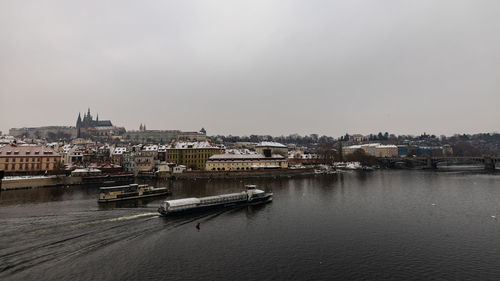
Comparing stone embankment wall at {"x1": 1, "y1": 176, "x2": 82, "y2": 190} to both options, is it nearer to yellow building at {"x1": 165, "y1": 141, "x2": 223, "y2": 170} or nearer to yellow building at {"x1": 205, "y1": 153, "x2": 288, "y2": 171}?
yellow building at {"x1": 165, "y1": 141, "x2": 223, "y2": 170}

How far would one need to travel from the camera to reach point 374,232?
29.0 m

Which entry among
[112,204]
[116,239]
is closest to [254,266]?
[116,239]

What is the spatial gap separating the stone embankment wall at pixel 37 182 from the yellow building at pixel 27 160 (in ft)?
27.8

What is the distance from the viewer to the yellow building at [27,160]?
7000cm

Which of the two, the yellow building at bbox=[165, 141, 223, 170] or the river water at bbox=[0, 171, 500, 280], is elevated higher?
the yellow building at bbox=[165, 141, 223, 170]

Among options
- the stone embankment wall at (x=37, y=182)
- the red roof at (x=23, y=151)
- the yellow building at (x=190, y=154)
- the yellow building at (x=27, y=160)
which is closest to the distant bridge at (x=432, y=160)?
the yellow building at (x=190, y=154)

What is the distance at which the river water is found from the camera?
1989cm

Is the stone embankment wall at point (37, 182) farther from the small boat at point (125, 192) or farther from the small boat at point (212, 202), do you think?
the small boat at point (212, 202)

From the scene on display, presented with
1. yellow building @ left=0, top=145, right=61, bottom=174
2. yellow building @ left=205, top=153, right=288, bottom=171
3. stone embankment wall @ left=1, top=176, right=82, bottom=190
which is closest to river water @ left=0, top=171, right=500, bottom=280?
stone embankment wall @ left=1, top=176, right=82, bottom=190

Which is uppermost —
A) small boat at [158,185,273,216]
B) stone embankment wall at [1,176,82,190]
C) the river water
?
stone embankment wall at [1,176,82,190]

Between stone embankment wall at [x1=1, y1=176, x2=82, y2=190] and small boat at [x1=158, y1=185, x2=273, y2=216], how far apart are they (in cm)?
4618

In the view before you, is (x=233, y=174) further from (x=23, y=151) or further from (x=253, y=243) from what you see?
(x=253, y=243)

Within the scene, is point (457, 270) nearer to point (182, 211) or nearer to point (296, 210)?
point (296, 210)

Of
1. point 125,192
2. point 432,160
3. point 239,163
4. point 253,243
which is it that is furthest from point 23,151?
point 432,160
